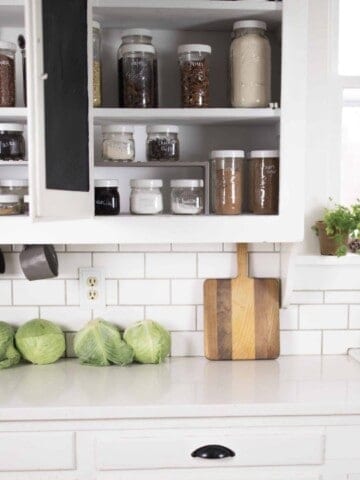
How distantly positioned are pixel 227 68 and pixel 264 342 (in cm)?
93

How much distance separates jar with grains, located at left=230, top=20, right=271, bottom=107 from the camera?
177 centimetres

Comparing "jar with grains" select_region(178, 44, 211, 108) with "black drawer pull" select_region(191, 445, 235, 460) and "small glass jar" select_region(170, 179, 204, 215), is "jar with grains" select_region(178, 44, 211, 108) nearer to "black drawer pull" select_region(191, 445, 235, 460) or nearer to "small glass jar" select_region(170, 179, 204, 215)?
"small glass jar" select_region(170, 179, 204, 215)

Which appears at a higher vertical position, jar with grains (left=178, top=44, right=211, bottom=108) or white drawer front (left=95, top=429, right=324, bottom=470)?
jar with grains (left=178, top=44, right=211, bottom=108)

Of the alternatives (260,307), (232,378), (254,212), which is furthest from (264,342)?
(254,212)

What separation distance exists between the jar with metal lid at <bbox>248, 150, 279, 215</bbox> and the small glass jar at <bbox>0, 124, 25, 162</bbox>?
70 cm

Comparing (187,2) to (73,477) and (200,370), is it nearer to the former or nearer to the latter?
(200,370)

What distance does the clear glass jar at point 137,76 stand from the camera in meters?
1.79

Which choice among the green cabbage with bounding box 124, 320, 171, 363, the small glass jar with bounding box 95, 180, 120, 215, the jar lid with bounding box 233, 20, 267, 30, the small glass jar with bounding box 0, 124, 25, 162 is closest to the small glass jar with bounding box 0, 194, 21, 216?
the small glass jar with bounding box 0, 124, 25, 162

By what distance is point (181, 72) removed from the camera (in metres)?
1.84

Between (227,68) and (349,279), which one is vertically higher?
(227,68)

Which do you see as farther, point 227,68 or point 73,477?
point 227,68

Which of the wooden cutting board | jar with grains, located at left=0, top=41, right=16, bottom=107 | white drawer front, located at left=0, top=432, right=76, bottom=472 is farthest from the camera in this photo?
the wooden cutting board

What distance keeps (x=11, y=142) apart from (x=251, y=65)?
0.74 m

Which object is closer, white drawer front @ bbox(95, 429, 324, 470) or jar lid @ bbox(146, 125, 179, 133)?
white drawer front @ bbox(95, 429, 324, 470)
